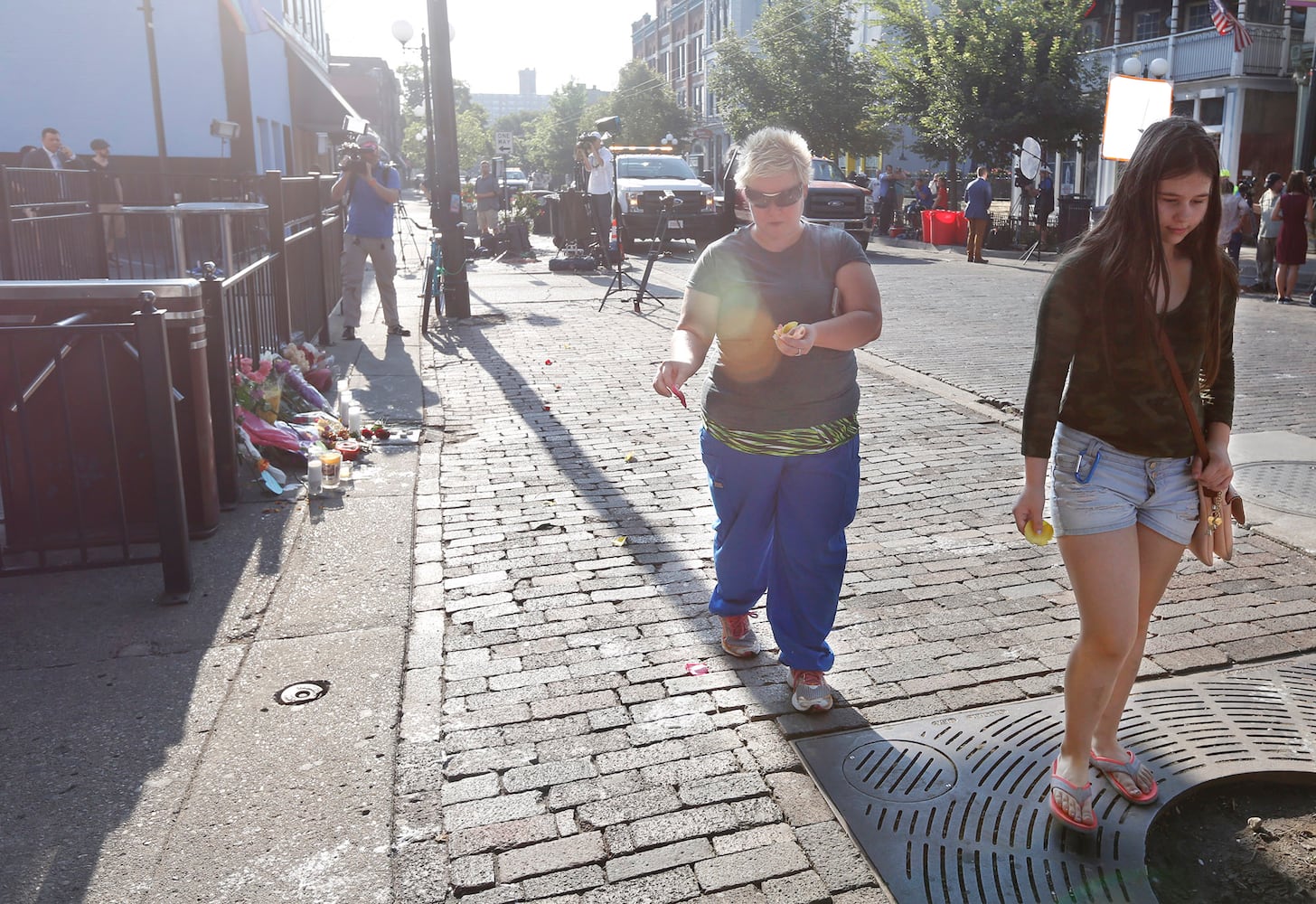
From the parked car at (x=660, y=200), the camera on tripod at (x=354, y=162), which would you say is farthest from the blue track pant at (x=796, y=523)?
the parked car at (x=660, y=200)

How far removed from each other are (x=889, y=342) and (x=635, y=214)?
1245cm

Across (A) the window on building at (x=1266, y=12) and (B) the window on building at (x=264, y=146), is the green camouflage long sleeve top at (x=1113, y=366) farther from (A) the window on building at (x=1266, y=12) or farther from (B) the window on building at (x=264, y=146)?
(A) the window on building at (x=1266, y=12)

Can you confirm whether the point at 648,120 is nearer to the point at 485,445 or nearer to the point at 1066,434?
the point at 485,445

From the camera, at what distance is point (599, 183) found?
18750mm

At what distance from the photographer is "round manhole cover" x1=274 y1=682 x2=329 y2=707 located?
12.5 ft

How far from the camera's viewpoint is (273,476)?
6301 mm

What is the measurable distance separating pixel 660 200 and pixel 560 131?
7466cm

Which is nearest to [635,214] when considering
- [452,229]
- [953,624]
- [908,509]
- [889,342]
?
[452,229]

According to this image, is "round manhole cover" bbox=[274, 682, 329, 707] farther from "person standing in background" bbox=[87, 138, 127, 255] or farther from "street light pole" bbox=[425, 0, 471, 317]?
"street light pole" bbox=[425, 0, 471, 317]

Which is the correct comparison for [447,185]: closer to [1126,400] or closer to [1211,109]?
[1126,400]

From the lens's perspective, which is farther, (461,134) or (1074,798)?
(461,134)

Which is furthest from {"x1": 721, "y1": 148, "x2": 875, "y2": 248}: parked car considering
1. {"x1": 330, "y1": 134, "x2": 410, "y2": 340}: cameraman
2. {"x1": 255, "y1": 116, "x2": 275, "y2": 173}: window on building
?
{"x1": 330, "y1": 134, "x2": 410, "y2": 340}: cameraman

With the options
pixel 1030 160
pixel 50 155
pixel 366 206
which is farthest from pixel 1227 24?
pixel 50 155

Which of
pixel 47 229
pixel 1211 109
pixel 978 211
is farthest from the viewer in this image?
pixel 1211 109
